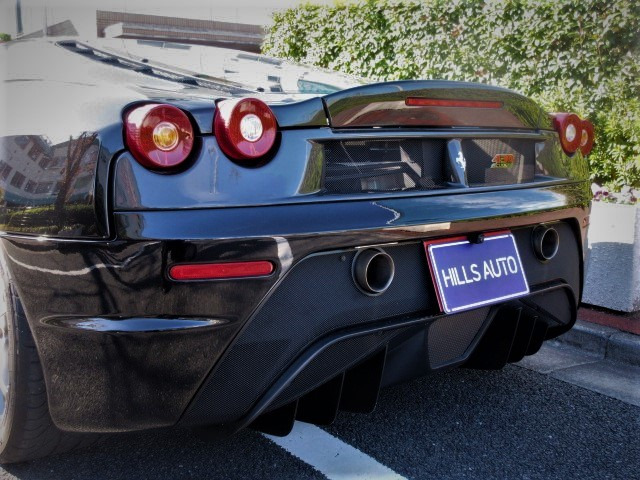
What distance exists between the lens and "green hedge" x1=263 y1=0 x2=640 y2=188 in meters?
5.15

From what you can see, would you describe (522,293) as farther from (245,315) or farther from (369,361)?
(245,315)

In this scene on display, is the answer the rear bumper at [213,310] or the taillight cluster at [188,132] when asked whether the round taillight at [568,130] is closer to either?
the rear bumper at [213,310]

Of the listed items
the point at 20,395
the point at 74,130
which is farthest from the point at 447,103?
the point at 20,395

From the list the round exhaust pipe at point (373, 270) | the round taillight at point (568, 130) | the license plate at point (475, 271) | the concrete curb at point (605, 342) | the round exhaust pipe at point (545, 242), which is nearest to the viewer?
the round exhaust pipe at point (373, 270)

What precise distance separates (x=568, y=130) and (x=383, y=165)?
37.6 inches

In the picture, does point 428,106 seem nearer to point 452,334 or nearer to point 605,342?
point 452,334

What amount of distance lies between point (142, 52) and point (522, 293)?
1601 millimetres

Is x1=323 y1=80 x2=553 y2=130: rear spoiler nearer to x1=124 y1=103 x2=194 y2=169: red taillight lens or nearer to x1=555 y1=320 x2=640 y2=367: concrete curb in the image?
x1=124 y1=103 x2=194 y2=169: red taillight lens

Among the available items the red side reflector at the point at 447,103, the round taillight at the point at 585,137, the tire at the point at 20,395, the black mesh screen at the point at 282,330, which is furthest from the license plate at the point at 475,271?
the tire at the point at 20,395

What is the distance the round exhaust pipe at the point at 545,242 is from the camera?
240cm

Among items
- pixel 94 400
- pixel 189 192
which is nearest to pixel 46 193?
pixel 189 192

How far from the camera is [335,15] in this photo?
7648mm

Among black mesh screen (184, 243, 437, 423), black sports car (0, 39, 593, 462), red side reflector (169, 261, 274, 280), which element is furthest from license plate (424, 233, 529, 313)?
red side reflector (169, 261, 274, 280)

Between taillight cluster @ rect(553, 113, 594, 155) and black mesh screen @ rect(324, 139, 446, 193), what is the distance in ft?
2.20
